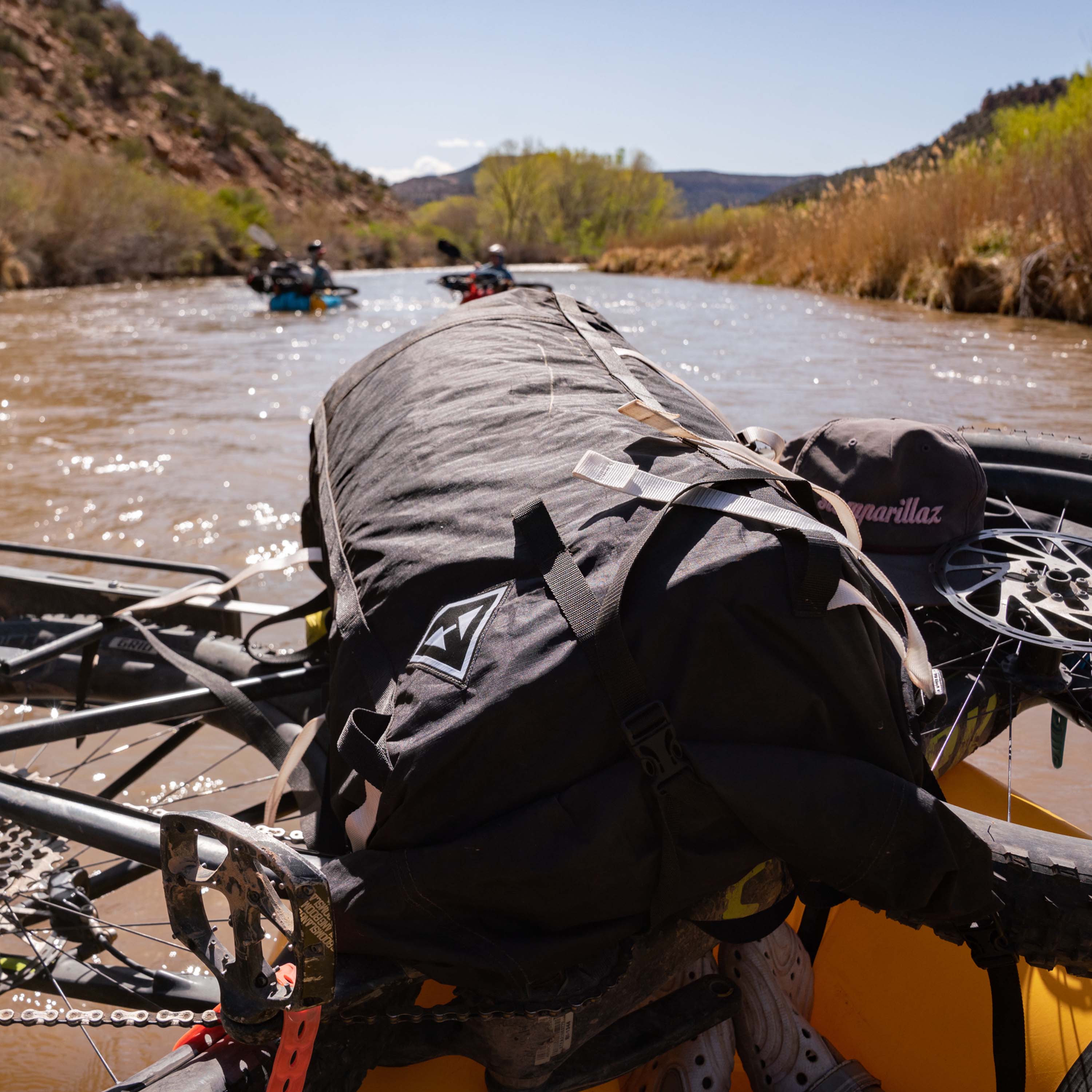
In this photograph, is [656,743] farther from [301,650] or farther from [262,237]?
[262,237]

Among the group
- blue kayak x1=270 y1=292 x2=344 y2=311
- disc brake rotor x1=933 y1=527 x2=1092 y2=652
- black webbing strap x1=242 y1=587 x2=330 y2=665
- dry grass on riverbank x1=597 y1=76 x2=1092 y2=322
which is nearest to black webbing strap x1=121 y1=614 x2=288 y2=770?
black webbing strap x1=242 y1=587 x2=330 y2=665

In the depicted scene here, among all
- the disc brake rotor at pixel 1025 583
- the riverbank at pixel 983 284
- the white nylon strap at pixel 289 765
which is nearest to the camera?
the white nylon strap at pixel 289 765

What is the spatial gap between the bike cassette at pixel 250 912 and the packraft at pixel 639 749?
0.31 ft

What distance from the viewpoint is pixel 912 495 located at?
182 cm

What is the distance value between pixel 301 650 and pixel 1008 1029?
1454 mm

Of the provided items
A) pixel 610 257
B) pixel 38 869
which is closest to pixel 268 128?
pixel 610 257

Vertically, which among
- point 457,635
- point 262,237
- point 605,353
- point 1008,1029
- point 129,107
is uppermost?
point 129,107

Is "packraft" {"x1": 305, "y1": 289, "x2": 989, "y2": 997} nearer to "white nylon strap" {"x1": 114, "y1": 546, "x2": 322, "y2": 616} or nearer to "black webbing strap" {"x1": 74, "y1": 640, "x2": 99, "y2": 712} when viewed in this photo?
"white nylon strap" {"x1": 114, "y1": 546, "x2": 322, "y2": 616}

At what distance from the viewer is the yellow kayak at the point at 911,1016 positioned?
1.31m

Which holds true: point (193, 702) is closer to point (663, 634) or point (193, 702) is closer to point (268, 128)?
point (663, 634)

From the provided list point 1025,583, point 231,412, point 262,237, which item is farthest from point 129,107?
point 1025,583

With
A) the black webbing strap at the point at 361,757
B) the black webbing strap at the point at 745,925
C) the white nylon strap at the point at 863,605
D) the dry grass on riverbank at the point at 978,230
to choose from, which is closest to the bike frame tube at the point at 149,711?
the black webbing strap at the point at 361,757

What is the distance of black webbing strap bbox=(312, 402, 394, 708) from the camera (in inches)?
48.8

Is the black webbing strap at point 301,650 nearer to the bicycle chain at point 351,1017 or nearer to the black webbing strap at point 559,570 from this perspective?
the bicycle chain at point 351,1017
